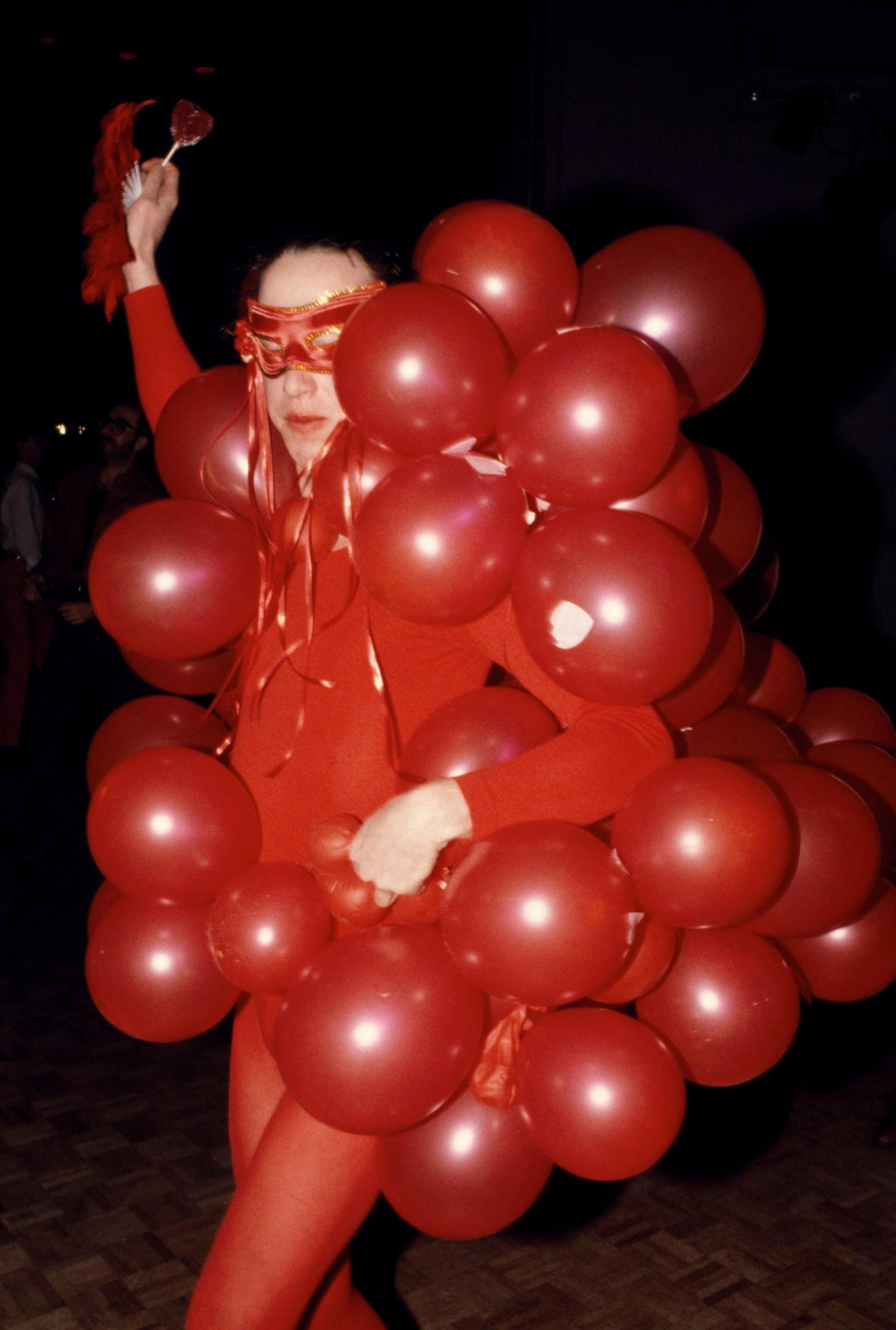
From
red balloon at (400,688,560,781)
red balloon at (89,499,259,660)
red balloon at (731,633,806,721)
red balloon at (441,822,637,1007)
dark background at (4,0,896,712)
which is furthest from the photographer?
dark background at (4,0,896,712)

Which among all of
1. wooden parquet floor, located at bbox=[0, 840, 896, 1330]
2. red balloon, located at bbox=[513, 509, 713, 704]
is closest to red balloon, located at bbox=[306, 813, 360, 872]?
red balloon, located at bbox=[513, 509, 713, 704]

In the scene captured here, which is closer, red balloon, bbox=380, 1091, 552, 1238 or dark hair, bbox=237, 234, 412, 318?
red balloon, bbox=380, 1091, 552, 1238

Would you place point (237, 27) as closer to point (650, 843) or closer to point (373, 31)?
point (373, 31)

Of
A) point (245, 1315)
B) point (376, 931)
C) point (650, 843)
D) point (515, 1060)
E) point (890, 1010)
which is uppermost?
point (650, 843)

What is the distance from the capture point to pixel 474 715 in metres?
1.13

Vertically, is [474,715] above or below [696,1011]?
above

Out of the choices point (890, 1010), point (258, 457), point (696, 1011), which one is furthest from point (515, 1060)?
point (890, 1010)

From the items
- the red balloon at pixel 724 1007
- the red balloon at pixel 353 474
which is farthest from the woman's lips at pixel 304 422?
the red balloon at pixel 724 1007

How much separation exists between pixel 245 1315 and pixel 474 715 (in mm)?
612

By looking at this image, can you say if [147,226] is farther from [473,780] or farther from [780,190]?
[780,190]

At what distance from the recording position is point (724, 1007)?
1.14 meters

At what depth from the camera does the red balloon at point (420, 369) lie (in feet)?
3.43

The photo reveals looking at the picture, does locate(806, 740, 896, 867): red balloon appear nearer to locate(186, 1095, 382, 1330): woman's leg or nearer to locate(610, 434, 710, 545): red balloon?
locate(610, 434, 710, 545): red balloon

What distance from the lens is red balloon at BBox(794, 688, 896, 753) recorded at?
1.51 m
